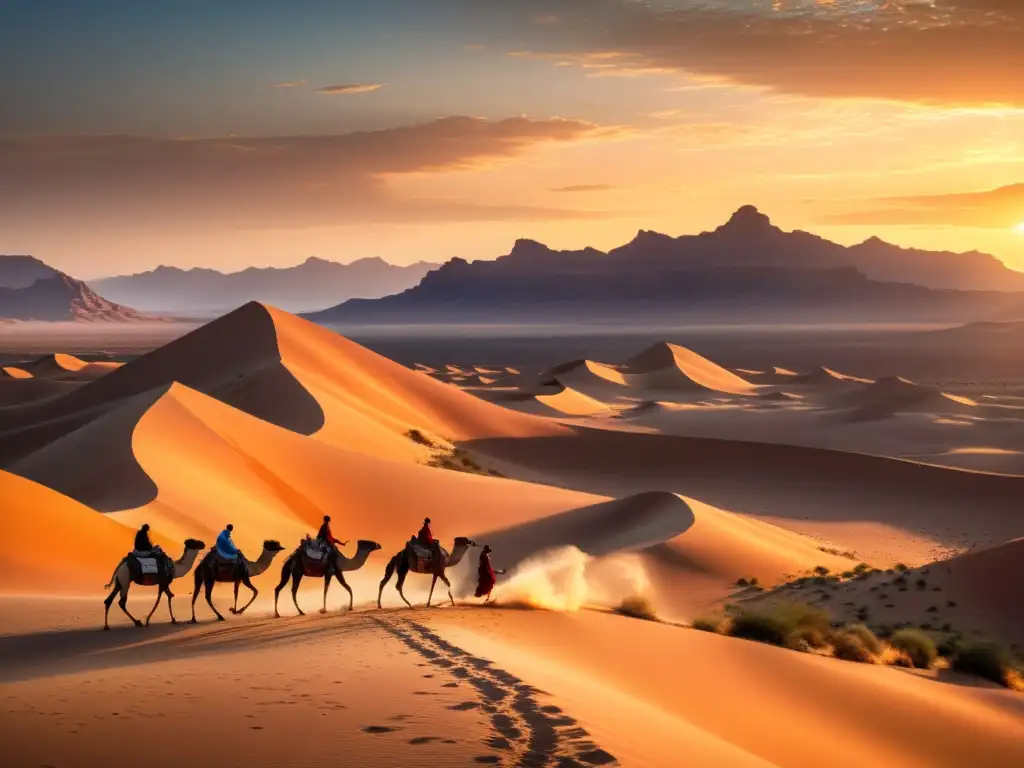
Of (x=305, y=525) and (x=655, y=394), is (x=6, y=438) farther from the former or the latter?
(x=655, y=394)

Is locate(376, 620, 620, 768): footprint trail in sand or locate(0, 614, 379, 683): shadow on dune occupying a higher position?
locate(0, 614, 379, 683): shadow on dune

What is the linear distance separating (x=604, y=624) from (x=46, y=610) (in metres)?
7.23

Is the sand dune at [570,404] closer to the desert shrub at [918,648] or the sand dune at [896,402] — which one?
the sand dune at [896,402]

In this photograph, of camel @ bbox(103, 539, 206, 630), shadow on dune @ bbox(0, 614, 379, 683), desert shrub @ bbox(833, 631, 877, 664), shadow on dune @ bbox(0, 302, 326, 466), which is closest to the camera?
shadow on dune @ bbox(0, 614, 379, 683)

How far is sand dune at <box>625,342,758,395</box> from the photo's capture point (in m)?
99.9

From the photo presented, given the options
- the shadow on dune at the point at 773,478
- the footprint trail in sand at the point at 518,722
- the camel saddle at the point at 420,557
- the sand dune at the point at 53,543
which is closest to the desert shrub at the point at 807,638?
the camel saddle at the point at 420,557

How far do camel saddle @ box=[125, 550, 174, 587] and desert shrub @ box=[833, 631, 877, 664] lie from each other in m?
9.00

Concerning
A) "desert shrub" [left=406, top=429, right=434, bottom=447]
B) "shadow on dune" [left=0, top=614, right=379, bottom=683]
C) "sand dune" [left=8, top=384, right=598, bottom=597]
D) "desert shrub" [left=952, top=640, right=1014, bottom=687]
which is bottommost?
"desert shrub" [left=952, top=640, right=1014, bottom=687]

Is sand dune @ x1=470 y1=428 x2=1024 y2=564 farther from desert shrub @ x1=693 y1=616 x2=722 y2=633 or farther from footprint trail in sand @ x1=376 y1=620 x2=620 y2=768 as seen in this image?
footprint trail in sand @ x1=376 y1=620 x2=620 y2=768

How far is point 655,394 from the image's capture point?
97.1 meters

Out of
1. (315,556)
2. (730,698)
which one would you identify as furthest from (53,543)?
(730,698)

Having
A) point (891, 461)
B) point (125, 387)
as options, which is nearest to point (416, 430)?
point (125, 387)

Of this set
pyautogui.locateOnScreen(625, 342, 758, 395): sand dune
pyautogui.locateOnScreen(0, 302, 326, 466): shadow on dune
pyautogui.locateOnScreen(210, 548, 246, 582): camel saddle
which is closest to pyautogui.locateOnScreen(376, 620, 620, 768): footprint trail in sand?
pyautogui.locateOnScreen(210, 548, 246, 582): camel saddle

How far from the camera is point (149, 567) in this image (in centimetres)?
1392
